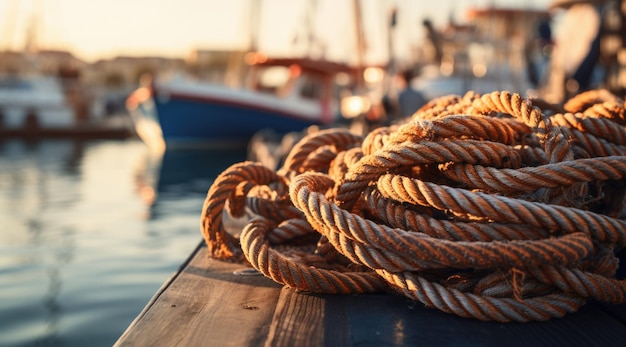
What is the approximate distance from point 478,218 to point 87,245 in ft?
14.4

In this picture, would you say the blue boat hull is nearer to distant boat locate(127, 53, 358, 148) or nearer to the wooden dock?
distant boat locate(127, 53, 358, 148)

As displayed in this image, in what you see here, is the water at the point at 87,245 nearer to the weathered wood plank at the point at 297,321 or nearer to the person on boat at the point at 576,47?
the weathered wood plank at the point at 297,321

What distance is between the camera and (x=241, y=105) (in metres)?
18.0

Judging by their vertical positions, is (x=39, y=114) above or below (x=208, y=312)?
below

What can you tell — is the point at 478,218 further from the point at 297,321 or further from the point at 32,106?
the point at 32,106

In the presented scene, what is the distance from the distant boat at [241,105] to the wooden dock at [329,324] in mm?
15941

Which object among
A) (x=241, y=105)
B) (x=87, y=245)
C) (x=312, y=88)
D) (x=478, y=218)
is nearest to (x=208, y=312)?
(x=478, y=218)

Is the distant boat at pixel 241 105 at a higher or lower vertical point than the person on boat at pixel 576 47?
lower

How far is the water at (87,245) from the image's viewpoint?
11.4ft

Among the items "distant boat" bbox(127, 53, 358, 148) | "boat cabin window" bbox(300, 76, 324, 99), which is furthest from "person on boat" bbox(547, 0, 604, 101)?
"boat cabin window" bbox(300, 76, 324, 99)

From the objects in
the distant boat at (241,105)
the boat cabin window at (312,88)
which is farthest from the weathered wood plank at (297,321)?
the boat cabin window at (312,88)

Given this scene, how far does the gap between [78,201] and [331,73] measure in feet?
38.7

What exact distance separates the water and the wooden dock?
137 cm

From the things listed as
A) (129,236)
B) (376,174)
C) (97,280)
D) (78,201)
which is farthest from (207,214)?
(78,201)
